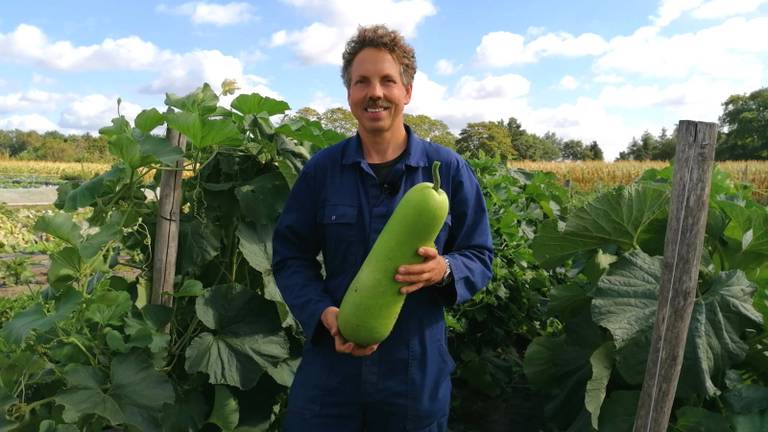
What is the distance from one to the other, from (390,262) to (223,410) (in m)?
1.26

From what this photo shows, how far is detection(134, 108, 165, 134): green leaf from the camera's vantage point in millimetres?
2605

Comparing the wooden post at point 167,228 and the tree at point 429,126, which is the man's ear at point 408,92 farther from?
the tree at point 429,126

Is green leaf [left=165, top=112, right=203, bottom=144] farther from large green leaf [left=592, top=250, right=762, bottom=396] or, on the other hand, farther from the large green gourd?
large green leaf [left=592, top=250, right=762, bottom=396]

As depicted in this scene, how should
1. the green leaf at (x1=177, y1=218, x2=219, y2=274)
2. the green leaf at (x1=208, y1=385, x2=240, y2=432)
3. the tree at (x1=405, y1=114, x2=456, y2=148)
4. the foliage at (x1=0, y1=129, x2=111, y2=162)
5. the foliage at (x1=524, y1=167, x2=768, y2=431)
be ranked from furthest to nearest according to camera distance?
the tree at (x1=405, y1=114, x2=456, y2=148) → the foliage at (x1=0, y1=129, x2=111, y2=162) → the green leaf at (x1=177, y1=218, x2=219, y2=274) → the green leaf at (x1=208, y1=385, x2=240, y2=432) → the foliage at (x1=524, y1=167, x2=768, y2=431)

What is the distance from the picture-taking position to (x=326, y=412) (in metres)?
2.04

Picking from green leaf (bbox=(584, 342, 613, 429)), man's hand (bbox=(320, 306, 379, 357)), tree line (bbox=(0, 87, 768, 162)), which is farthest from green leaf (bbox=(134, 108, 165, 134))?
tree line (bbox=(0, 87, 768, 162))

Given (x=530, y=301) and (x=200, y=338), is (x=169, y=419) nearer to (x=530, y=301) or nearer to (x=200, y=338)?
(x=200, y=338)

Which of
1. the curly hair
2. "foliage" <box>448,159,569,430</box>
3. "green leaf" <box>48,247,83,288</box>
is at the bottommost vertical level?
"foliage" <box>448,159,569,430</box>

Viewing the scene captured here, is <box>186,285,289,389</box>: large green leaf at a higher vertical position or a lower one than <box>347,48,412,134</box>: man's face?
lower

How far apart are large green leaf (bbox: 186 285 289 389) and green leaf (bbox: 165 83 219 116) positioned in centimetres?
79

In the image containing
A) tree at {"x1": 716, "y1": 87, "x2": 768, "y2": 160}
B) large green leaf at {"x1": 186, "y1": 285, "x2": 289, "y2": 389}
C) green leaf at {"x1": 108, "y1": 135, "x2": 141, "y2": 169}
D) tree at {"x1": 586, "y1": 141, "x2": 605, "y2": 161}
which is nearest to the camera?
green leaf at {"x1": 108, "y1": 135, "x2": 141, "y2": 169}

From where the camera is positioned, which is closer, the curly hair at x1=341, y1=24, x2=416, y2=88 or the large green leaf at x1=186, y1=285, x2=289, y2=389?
the curly hair at x1=341, y1=24, x2=416, y2=88

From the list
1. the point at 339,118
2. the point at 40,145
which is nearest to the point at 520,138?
the point at 339,118

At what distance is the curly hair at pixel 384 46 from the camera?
6.72ft
